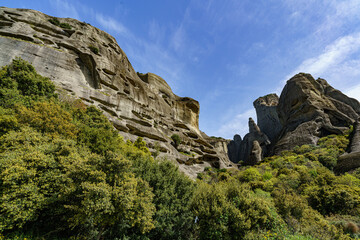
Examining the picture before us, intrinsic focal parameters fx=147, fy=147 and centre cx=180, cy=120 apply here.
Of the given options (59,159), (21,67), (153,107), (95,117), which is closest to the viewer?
(59,159)

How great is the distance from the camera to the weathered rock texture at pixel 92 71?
82.7 feet

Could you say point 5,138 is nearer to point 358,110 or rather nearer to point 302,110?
point 302,110

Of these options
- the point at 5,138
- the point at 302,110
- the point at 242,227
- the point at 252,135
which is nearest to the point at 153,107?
the point at 5,138

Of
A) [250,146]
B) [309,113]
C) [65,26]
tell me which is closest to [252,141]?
[250,146]

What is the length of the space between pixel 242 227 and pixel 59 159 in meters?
12.0

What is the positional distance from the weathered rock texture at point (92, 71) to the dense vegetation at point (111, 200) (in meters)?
11.4

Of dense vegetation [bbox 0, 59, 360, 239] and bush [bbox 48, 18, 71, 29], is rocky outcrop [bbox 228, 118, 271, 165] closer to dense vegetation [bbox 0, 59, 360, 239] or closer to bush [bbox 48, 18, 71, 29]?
dense vegetation [bbox 0, 59, 360, 239]

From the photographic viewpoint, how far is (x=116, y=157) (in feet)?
28.1

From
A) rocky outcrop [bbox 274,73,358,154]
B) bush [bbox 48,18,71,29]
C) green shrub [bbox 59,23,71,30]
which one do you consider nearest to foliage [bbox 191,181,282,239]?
rocky outcrop [bbox 274,73,358,154]

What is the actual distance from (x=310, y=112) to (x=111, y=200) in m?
61.5

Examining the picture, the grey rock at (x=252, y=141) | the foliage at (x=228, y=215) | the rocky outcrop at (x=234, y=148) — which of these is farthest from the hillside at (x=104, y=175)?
the rocky outcrop at (x=234, y=148)

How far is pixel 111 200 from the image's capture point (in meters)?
7.64

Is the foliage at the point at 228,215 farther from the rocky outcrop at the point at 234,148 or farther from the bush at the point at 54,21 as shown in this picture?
the rocky outcrop at the point at 234,148

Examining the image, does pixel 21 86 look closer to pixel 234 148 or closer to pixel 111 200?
pixel 111 200
